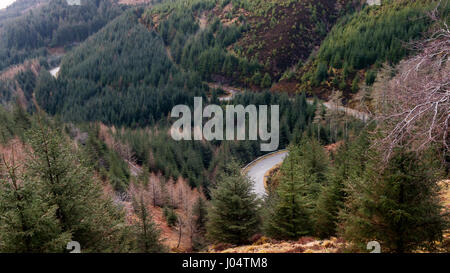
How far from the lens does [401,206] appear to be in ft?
26.9

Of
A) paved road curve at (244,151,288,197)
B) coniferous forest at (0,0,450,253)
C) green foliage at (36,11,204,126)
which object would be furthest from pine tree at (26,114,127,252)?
green foliage at (36,11,204,126)

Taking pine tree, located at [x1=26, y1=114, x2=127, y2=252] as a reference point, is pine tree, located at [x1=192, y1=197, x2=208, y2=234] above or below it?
below

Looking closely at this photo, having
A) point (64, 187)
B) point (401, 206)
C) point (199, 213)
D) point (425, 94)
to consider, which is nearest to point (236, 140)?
point (199, 213)

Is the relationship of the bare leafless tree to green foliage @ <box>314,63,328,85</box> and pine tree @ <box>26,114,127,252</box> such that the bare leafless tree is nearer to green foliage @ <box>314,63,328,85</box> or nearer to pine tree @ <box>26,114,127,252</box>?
pine tree @ <box>26,114,127,252</box>

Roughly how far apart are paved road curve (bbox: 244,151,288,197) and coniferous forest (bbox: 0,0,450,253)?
371 millimetres

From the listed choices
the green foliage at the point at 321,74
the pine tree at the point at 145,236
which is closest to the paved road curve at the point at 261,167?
the pine tree at the point at 145,236

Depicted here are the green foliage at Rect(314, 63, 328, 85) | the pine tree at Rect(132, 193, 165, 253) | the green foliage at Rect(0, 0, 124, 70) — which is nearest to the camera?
the pine tree at Rect(132, 193, 165, 253)

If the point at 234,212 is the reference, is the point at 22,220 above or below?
above

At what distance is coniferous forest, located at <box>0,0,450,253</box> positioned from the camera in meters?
8.02

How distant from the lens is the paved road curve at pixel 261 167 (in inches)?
1498

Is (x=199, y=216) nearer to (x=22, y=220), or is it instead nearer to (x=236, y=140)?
(x=22, y=220)

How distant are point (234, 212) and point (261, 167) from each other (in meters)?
28.0

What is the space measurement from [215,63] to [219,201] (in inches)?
3800
